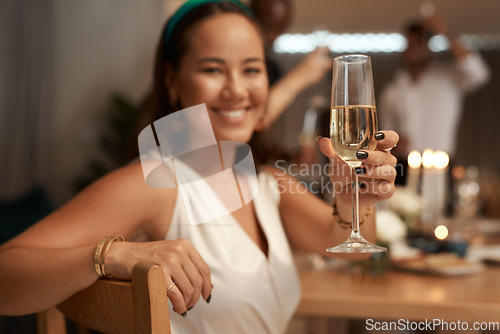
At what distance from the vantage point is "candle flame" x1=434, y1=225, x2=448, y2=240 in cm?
116

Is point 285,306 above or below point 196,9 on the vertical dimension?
below

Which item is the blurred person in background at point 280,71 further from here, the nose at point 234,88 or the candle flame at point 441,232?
the candle flame at point 441,232

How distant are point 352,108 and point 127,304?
24cm

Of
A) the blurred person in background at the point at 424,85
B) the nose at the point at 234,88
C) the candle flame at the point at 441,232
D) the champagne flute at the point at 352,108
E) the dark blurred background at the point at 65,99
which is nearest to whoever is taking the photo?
the champagne flute at the point at 352,108

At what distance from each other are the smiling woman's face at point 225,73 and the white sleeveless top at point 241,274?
0.30 feet

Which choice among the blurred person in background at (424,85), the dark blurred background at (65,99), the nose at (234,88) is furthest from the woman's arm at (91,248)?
the dark blurred background at (65,99)

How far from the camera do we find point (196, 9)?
1.77ft

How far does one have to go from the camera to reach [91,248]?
1.53ft

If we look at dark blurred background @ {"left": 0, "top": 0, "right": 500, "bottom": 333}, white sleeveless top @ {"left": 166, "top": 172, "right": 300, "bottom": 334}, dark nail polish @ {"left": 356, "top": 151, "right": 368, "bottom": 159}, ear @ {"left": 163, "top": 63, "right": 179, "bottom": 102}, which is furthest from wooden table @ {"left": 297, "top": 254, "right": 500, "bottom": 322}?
dark blurred background @ {"left": 0, "top": 0, "right": 500, "bottom": 333}

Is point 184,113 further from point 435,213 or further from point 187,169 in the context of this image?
point 435,213

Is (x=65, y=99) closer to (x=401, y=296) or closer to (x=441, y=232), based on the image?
(x=441, y=232)

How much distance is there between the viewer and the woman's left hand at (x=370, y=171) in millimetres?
398

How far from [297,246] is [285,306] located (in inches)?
5.2

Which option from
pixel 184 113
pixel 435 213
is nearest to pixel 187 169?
pixel 184 113
